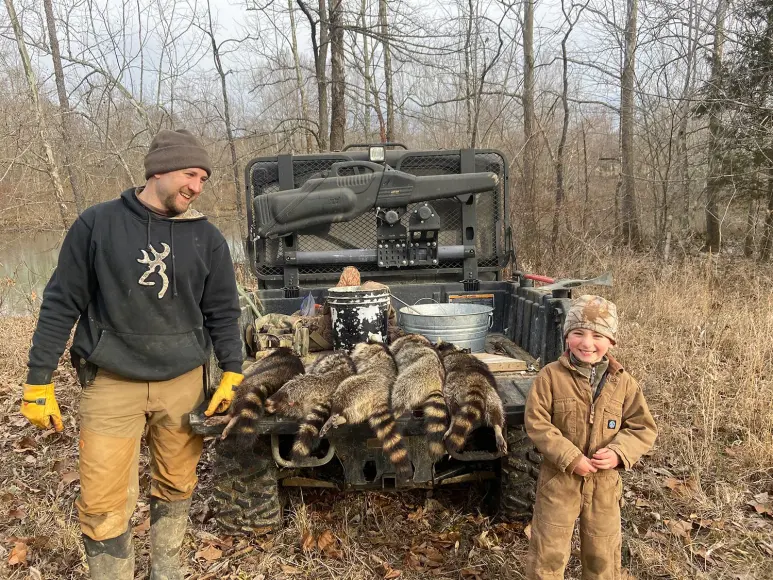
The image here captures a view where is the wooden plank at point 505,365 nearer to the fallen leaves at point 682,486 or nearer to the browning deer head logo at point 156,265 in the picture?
the fallen leaves at point 682,486

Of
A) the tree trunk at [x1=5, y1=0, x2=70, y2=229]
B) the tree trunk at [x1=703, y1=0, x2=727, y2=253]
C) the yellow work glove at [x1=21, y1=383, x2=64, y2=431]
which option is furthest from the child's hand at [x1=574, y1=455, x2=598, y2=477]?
the tree trunk at [x1=5, y1=0, x2=70, y2=229]

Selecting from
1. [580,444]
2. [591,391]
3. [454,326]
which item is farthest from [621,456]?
[454,326]

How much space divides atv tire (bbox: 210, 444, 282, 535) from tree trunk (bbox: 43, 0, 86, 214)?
1085 cm

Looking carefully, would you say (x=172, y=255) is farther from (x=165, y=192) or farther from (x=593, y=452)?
(x=593, y=452)

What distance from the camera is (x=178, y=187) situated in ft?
8.51

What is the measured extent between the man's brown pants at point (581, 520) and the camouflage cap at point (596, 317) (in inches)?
25.1

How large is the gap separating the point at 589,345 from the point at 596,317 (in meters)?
0.13

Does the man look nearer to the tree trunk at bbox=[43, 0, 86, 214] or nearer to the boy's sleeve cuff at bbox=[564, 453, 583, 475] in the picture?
the boy's sleeve cuff at bbox=[564, 453, 583, 475]

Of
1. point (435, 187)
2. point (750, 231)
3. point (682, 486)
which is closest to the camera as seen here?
point (682, 486)

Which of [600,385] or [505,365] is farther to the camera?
[505,365]

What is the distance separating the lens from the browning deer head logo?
2.56 meters

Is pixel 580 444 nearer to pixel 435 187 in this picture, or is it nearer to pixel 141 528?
pixel 435 187

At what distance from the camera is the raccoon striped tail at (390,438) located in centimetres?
250

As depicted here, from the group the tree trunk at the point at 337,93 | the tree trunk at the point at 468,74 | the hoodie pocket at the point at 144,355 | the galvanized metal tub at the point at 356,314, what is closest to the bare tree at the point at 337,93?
the tree trunk at the point at 337,93
